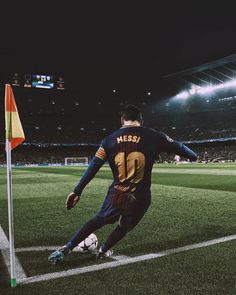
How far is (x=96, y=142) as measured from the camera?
252ft

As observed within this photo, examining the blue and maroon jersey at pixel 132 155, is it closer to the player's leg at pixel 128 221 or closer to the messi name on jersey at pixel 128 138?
the messi name on jersey at pixel 128 138

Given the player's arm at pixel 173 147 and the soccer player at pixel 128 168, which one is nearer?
the soccer player at pixel 128 168

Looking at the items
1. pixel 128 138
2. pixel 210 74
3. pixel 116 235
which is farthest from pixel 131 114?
pixel 210 74

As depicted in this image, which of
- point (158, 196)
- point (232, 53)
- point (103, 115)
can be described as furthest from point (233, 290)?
point (103, 115)

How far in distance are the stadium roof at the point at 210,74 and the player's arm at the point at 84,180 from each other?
44.6 meters

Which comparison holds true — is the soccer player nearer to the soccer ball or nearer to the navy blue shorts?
the navy blue shorts

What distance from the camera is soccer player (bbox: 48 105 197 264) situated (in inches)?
153

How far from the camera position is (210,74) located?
2195 inches

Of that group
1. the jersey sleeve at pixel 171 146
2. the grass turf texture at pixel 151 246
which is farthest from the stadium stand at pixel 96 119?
the jersey sleeve at pixel 171 146

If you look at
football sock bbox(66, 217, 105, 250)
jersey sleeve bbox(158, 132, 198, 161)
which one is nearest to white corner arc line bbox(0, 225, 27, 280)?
football sock bbox(66, 217, 105, 250)

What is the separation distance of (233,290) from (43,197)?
28.0 ft

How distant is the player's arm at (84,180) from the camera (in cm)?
391

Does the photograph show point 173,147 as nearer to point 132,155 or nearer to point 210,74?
point 132,155

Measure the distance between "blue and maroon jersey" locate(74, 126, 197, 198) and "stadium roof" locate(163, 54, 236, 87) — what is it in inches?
1745
